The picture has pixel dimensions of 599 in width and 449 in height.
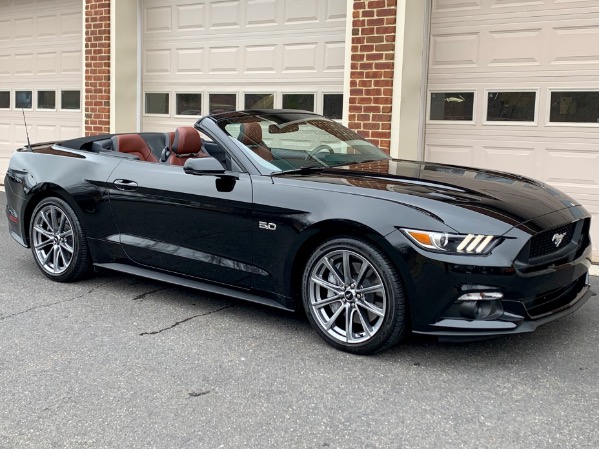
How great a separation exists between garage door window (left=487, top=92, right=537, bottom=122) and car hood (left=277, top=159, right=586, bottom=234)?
2.63 metres

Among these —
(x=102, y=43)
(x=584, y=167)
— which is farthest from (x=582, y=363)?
(x=102, y=43)

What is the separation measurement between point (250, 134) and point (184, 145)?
0.63 m

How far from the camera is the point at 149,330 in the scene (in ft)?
15.2

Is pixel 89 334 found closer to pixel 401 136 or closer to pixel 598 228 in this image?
pixel 401 136

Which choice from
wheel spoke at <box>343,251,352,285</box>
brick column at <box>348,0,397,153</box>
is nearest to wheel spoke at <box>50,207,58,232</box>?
wheel spoke at <box>343,251,352,285</box>

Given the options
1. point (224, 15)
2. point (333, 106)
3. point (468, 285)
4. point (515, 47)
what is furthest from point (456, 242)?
point (224, 15)

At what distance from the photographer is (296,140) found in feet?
16.9

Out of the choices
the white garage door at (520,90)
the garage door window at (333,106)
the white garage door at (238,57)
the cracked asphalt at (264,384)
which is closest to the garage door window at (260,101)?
the white garage door at (238,57)

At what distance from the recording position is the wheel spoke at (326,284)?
164 inches

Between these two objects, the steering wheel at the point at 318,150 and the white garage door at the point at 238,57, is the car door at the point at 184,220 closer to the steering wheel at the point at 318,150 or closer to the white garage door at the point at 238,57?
the steering wheel at the point at 318,150

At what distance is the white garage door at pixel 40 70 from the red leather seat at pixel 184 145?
6670 mm

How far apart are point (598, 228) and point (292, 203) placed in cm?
399

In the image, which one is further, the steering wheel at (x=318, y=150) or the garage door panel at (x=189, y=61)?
the garage door panel at (x=189, y=61)

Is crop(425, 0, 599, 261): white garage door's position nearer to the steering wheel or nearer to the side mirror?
the steering wheel
